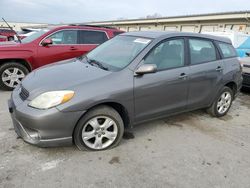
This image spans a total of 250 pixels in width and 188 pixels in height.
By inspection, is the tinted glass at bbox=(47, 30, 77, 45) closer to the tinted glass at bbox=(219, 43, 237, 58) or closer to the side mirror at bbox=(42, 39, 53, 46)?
the side mirror at bbox=(42, 39, 53, 46)

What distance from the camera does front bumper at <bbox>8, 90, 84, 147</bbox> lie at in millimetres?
2596

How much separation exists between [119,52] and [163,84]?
0.87 metres

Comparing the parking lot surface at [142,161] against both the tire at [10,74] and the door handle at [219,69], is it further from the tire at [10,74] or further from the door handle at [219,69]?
the tire at [10,74]

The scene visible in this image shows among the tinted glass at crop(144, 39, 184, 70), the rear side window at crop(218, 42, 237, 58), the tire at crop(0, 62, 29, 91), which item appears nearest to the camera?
the tinted glass at crop(144, 39, 184, 70)

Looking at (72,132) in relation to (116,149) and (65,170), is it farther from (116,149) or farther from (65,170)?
(116,149)

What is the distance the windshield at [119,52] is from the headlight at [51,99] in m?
0.80

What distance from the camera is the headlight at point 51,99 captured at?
2627 millimetres

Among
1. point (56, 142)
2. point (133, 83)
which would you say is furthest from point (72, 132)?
point (133, 83)

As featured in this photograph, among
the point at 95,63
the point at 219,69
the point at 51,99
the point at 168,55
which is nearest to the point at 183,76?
the point at 168,55

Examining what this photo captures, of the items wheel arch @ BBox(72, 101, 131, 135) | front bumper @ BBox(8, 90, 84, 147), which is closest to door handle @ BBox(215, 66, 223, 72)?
wheel arch @ BBox(72, 101, 131, 135)

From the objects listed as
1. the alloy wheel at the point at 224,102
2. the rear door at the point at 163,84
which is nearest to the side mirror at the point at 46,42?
the rear door at the point at 163,84

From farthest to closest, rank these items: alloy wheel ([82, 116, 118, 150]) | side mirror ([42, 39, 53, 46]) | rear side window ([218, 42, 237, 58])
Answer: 1. side mirror ([42, 39, 53, 46])
2. rear side window ([218, 42, 237, 58])
3. alloy wheel ([82, 116, 118, 150])

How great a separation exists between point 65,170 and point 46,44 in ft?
12.9

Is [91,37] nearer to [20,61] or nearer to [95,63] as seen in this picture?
[20,61]
